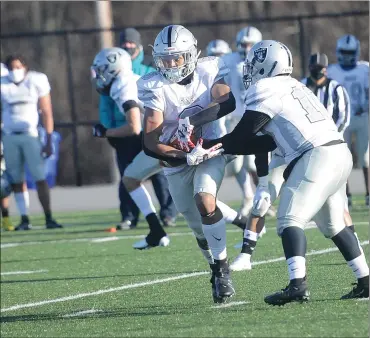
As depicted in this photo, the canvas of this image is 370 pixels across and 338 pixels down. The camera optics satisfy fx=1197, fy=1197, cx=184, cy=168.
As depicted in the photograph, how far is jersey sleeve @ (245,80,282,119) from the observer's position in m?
6.59

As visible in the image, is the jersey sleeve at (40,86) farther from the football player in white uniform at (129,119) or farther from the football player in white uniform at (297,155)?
the football player in white uniform at (297,155)

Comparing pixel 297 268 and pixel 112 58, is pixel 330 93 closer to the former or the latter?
pixel 112 58

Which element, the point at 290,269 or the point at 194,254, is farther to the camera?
the point at 194,254

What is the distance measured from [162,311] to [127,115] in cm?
378

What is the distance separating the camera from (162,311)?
7117 millimetres

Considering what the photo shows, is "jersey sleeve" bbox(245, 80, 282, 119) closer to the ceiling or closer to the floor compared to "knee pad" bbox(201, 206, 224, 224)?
closer to the ceiling

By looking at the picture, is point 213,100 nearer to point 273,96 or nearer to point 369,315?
point 273,96

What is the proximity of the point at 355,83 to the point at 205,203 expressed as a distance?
6223mm

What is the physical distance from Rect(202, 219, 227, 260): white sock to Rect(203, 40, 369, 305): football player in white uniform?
1.91 feet

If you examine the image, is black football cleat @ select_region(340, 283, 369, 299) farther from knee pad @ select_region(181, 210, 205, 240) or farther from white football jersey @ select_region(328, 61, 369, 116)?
white football jersey @ select_region(328, 61, 369, 116)

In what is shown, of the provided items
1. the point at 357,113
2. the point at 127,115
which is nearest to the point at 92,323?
the point at 127,115

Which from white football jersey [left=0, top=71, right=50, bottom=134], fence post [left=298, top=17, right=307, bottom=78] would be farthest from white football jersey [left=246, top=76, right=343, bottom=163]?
fence post [left=298, top=17, right=307, bottom=78]

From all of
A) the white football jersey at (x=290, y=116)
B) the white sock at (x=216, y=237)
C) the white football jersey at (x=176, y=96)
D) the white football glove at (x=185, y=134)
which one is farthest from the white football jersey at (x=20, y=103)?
the white football jersey at (x=290, y=116)

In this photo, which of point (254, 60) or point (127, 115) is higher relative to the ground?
point (254, 60)
